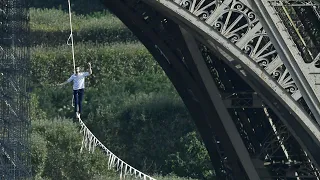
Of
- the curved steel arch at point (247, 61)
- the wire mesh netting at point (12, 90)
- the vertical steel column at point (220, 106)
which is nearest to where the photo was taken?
the curved steel arch at point (247, 61)

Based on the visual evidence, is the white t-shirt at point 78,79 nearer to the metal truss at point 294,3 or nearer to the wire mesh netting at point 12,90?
the wire mesh netting at point 12,90

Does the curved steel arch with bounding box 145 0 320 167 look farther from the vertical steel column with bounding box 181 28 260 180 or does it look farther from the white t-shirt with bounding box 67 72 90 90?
the white t-shirt with bounding box 67 72 90 90

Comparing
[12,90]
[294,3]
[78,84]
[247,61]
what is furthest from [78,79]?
[247,61]

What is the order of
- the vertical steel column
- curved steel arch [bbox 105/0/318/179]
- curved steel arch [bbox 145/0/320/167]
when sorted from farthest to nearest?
curved steel arch [bbox 105/0/318/179], the vertical steel column, curved steel arch [bbox 145/0/320/167]

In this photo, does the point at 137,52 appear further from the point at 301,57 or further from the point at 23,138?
the point at 301,57

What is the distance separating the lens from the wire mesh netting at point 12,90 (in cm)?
3303

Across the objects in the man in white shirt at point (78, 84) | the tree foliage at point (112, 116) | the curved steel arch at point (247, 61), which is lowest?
the curved steel arch at point (247, 61)

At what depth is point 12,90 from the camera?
34.2 metres

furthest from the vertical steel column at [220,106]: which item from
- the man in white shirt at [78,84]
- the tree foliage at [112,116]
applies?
the tree foliage at [112,116]

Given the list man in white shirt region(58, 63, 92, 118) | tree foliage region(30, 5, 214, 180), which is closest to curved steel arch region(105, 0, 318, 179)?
man in white shirt region(58, 63, 92, 118)

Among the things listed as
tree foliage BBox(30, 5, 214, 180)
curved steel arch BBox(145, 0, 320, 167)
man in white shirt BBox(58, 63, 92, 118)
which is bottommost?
curved steel arch BBox(145, 0, 320, 167)

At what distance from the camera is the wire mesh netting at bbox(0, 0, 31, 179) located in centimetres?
3303

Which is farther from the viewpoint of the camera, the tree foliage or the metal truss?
the tree foliage

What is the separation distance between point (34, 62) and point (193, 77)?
24712 millimetres
